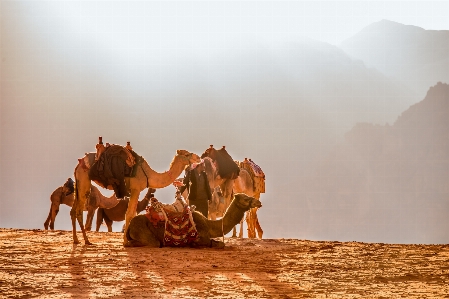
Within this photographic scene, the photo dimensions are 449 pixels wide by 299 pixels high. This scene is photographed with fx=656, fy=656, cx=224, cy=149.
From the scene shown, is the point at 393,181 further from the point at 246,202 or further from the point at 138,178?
the point at 246,202

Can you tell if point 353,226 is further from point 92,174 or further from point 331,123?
point 92,174

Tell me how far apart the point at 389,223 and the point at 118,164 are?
67964 mm

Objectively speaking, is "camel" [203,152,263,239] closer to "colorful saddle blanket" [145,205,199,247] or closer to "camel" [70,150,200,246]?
"camel" [70,150,200,246]

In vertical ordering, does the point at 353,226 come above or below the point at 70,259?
above

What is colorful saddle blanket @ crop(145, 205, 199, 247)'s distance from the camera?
463 inches

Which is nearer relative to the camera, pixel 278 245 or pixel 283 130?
pixel 278 245

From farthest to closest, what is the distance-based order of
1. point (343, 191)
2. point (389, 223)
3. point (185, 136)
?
point (185, 136) < point (343, 191) < point (389, 223)

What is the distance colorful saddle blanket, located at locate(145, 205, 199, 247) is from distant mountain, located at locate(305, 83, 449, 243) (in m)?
61.4

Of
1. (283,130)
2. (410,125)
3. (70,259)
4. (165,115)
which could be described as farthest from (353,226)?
(70,259)

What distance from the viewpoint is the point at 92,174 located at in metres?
13.2

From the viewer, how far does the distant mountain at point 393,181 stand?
75062mm

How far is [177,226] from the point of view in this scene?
11.8 m

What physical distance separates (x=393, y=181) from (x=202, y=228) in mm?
74335

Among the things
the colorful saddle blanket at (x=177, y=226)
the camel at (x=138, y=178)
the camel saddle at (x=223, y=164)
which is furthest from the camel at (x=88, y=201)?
the colorful saddle blanket at (x=177, y=226)
